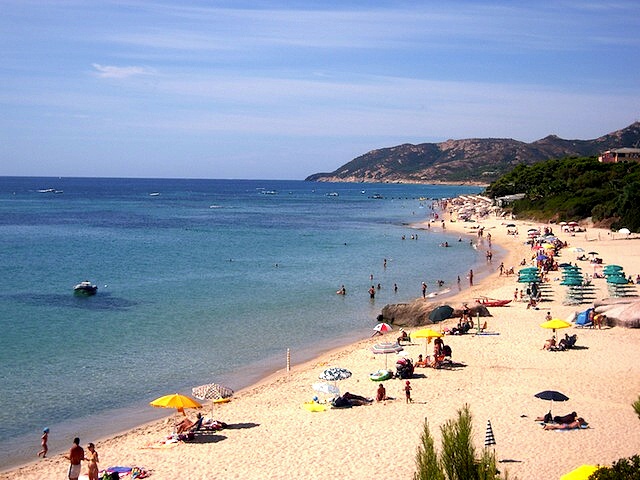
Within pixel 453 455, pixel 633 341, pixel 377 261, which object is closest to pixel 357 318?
pixel 633 341

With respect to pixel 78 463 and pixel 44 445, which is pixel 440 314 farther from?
pixel 78 463

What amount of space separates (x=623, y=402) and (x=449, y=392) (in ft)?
14.3

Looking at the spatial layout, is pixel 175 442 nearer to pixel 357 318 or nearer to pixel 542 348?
pixel 542 348

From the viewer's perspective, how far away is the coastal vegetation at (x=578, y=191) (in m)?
59.3

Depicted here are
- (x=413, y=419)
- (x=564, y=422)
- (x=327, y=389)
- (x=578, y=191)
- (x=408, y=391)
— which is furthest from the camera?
(x=578, y=191)

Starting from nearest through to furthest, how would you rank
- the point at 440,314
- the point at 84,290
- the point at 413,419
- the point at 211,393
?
1. the point at 413,419
2. the point at 211,393
3. the point at 440,314
4. the point at 84,290

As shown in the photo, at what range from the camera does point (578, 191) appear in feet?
245

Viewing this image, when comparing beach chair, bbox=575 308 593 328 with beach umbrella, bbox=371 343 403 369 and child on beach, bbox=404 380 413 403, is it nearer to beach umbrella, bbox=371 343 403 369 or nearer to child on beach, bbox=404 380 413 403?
beach umbrella, bbox=371 343 403 369

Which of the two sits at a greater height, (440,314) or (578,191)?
(578,191)

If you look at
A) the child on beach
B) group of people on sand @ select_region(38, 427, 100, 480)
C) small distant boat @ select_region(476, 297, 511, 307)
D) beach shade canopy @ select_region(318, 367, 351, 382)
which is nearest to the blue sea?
group of people on sand @ select_region(38, 427, 100, 480)

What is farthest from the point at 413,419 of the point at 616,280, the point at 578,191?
the point at 578,191

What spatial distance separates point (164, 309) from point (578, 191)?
182ft

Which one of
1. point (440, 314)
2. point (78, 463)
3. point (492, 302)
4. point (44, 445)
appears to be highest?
point (440, 314)

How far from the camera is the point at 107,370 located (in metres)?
22.8
